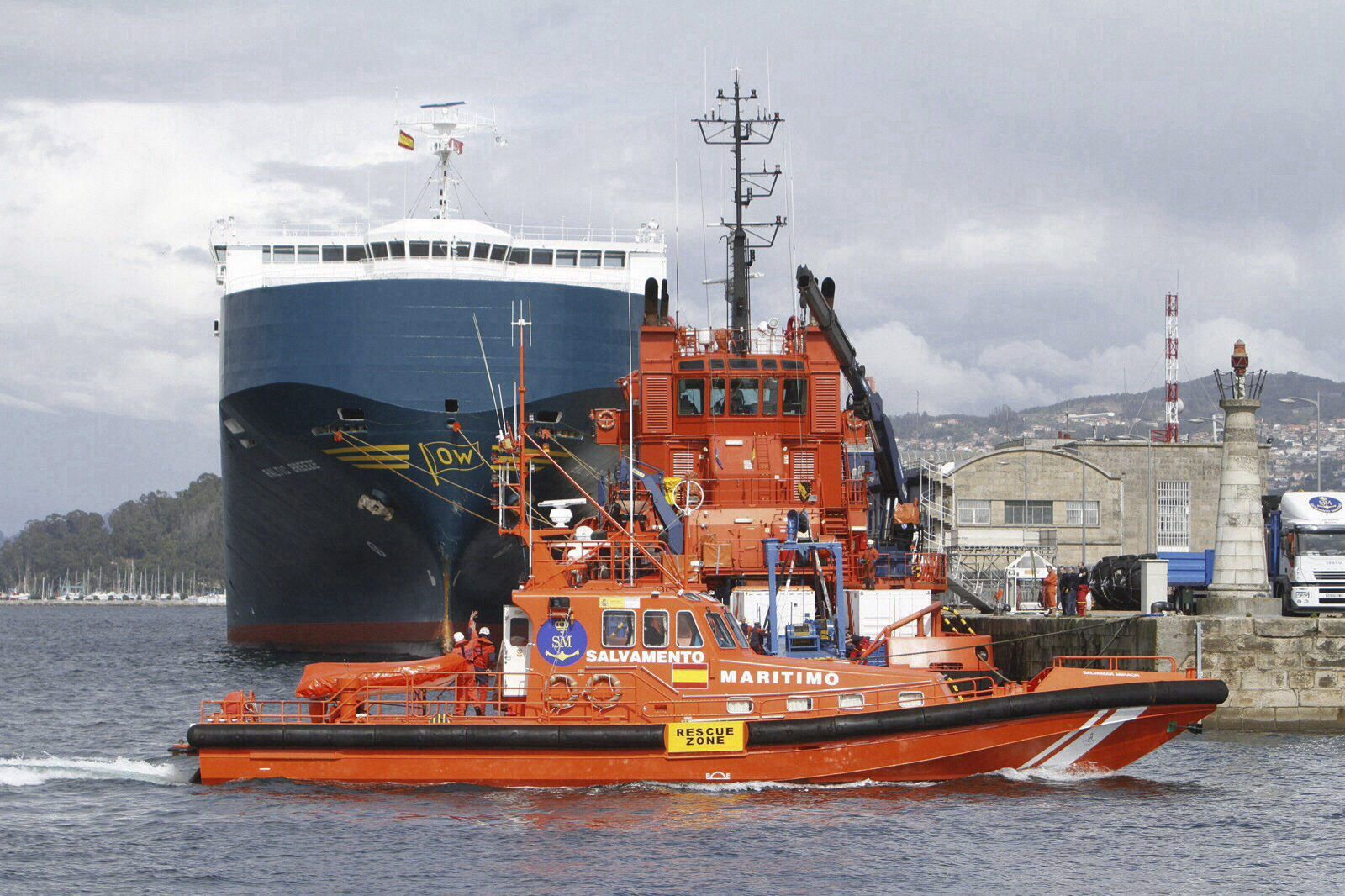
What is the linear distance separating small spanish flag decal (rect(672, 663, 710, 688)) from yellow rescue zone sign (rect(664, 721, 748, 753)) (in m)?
0.47

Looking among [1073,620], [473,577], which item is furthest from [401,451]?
[1073,620]

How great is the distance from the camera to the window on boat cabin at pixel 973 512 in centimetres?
5062

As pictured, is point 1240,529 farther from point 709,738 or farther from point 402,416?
point 402,416

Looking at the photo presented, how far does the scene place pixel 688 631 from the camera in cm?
1695

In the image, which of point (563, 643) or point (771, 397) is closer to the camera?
point (563, 643)

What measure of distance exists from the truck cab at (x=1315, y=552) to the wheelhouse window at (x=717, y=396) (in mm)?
9284

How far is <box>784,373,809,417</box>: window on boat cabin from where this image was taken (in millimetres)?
24562

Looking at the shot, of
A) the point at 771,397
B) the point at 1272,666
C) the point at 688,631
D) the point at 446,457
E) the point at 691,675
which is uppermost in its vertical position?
the point at 771,397

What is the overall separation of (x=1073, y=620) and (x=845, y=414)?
4.86 m

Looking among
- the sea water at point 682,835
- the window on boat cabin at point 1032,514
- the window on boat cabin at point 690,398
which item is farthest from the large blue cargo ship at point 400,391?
the sea water at point 682,835

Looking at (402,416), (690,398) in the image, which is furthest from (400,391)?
(690,398)

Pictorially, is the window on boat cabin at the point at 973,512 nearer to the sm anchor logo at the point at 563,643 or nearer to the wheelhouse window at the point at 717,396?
the wheelhouse window at the point at 717,396

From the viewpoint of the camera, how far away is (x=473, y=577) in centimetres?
3866

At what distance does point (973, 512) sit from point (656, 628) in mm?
35068
